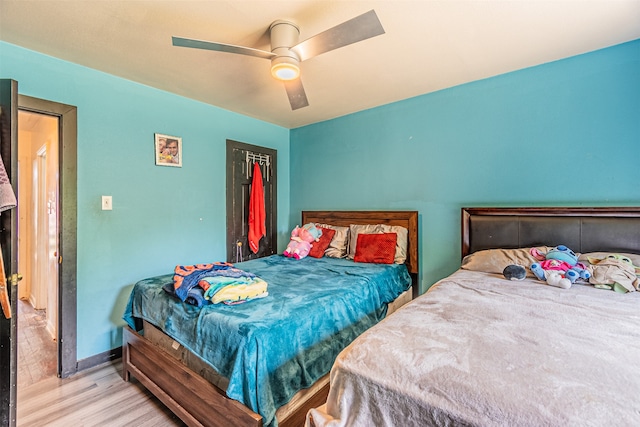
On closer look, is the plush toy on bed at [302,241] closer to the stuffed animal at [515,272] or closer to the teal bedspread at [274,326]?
the teal bedspread at [274,326]

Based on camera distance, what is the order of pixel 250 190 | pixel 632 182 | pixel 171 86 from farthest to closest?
pixel 250 190, pixel 171 86, pixel 632 182

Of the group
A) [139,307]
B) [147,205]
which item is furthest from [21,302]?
[139,307]

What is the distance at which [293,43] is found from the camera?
6.01ft

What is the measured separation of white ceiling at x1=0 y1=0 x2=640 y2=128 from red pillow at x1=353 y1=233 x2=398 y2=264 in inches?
58.8

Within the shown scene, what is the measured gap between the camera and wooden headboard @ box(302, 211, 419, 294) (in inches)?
119

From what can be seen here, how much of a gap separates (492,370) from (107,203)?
2.91m

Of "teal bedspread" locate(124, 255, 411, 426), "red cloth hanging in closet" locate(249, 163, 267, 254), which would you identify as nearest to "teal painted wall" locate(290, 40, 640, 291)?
"red cloth hanging in closet" locate(249, 163, 267, 254)

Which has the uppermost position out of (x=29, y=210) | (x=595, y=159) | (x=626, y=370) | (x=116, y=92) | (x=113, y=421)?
(x=116, y=92)

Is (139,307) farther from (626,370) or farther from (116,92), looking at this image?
(626,370)

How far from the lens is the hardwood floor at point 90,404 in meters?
1.76

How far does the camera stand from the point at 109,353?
8.21 feet

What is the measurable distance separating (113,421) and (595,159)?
12.4 feet

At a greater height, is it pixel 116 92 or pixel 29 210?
pixel 116 92

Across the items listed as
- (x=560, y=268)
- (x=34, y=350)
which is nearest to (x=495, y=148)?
(x=560, y=268)
